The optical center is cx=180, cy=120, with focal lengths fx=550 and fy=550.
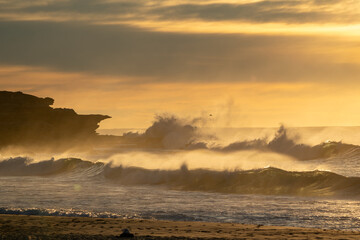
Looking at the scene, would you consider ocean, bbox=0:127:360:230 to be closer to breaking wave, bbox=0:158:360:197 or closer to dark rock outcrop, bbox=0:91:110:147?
breaking wave, bbox=0:158:360:197

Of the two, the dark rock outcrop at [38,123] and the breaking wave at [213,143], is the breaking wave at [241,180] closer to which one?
the breaking wave at [213,143]

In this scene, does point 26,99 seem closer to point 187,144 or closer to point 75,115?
point 75,115

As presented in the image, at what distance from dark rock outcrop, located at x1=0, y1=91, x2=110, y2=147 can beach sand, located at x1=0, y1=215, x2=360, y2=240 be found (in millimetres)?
69323

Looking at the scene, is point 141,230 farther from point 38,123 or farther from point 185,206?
point 38,123

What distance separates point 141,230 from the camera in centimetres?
1512

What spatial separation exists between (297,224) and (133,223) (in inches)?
192

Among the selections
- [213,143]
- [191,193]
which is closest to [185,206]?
[191,193]

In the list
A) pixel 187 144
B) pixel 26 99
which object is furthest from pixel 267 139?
pixel 26 99

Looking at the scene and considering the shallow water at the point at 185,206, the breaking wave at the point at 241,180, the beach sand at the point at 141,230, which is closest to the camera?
the beach sand at the point at 141,230

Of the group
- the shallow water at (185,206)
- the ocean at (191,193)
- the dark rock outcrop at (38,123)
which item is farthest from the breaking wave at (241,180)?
the dark rock outcrop at (38,123)

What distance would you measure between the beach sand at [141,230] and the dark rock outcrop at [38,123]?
69323 millimetres

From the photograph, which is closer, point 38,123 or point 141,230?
point 141,230

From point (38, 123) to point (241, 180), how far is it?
6383 cm

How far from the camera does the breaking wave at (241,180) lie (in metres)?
25.6
